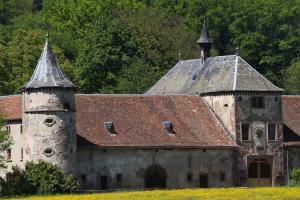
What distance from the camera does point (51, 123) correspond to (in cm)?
8662

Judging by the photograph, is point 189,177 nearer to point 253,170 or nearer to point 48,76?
point 253,170

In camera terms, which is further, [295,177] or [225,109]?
[225,109]

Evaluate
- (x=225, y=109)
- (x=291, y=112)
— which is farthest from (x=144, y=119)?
(x=291, y=112)

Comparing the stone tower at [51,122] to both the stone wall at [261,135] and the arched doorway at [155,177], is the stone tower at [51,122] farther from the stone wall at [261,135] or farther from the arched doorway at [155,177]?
the stone wall at [261,135]

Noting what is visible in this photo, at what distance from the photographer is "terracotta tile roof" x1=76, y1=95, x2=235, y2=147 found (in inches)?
3605

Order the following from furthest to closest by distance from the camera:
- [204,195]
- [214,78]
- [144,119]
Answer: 1. [214,78]
2. [144,119]
3. [204,195]

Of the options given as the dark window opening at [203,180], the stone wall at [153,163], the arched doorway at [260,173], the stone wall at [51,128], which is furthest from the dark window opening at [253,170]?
the stone wall at [51,128]

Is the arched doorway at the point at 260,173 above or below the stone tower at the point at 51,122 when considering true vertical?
below

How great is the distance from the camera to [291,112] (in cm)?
10156

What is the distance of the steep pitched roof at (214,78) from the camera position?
314 ft

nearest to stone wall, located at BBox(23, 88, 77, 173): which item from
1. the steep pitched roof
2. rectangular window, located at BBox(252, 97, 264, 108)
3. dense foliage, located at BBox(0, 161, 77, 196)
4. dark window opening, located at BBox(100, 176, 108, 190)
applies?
dense foliage, located at BBox(0, 161, 77, 196)

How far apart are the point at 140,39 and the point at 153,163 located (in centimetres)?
4604

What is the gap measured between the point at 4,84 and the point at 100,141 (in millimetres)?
27558

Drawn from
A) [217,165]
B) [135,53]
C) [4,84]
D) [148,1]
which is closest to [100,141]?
[217,165]
